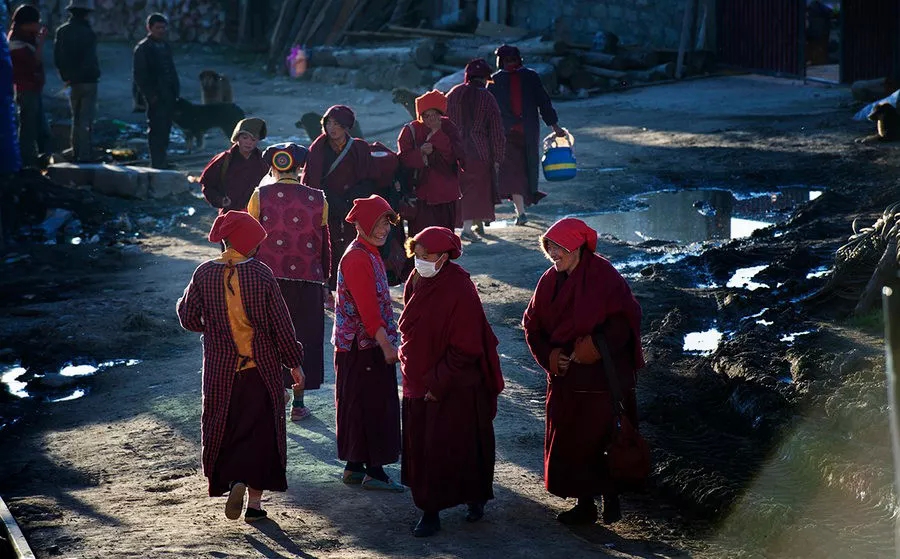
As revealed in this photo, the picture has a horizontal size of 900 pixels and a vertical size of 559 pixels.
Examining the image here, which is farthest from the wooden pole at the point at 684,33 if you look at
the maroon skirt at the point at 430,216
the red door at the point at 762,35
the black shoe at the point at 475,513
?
the black shoe at the point at 475,513

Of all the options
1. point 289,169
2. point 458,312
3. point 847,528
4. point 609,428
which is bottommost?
point 847,528

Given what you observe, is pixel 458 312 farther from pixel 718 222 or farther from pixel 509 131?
pixel 718 222

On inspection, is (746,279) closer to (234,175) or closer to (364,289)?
(234,175)

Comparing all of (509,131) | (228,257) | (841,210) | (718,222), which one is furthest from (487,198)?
(228,257)

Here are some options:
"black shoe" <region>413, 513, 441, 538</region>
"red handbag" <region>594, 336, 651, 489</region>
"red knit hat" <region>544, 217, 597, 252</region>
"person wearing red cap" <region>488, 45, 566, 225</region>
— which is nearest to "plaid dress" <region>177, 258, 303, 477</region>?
"black shoe" <region>413, 513, 441, 538</region>

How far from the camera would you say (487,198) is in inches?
483

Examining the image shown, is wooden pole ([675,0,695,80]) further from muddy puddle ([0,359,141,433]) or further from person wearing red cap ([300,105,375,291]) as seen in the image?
muddy puddle ([0,359,141,433])

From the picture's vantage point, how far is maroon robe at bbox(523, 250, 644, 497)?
5.79 metres

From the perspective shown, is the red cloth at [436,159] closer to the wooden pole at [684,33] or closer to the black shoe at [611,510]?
the black shoe at [611,510]

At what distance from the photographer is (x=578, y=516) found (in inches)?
236

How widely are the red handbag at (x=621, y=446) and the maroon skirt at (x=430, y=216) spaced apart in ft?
15.9

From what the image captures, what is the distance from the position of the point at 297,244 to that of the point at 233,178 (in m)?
1.50

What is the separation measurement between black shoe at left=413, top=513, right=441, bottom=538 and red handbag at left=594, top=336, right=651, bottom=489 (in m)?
0.85

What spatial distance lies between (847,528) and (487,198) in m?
6.99
